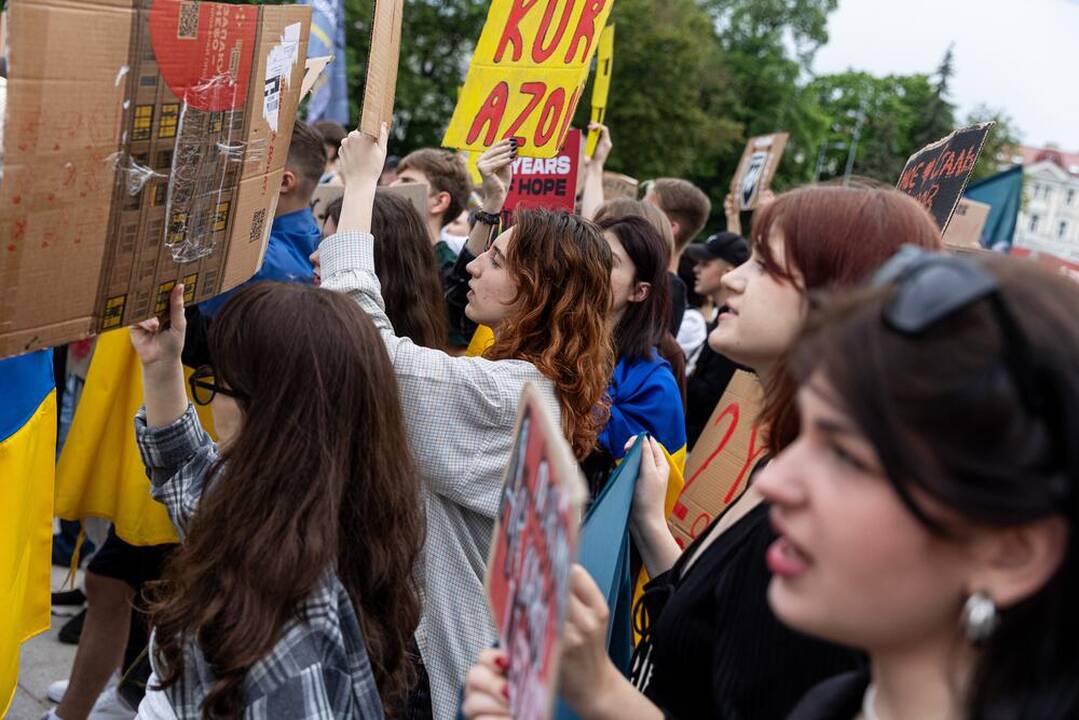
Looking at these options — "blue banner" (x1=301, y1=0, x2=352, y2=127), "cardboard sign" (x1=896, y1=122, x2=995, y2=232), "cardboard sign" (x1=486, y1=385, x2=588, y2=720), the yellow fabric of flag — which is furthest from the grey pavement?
"cardboard sign" (x1=896, y1=122, x2=995, y2=232)

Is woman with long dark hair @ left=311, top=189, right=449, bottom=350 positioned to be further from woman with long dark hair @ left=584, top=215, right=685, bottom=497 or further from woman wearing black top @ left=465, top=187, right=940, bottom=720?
woman wearing black top @ left=465, top=187, right=940, bottom=720

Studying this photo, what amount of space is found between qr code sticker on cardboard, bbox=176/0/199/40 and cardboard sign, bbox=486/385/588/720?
3.27 feet

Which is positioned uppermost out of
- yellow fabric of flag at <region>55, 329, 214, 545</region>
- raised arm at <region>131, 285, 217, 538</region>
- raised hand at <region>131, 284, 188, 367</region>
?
raised hand at <region>131, 284, 188, 367</region>

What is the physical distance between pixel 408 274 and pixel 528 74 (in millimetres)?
949

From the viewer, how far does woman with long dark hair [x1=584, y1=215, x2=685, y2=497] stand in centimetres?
335

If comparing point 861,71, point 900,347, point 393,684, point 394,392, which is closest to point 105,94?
point 394,392

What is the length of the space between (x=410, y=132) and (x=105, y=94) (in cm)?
3049

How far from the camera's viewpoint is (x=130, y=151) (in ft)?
6.16

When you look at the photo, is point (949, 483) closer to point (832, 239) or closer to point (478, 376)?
point (832, 239)

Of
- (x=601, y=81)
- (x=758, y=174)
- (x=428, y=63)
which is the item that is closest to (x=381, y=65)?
(x=601, y=81)

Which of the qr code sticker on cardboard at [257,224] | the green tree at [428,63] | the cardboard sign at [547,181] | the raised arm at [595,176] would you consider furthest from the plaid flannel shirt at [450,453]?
the green tree at [428,63]

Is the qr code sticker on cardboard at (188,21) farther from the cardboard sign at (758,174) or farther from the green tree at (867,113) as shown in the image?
the green tree at (867,113)

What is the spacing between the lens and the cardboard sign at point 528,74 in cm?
379

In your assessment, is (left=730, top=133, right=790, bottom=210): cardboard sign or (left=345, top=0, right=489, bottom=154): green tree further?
(left=345, top=0, right=489, bottom=154): green tree
